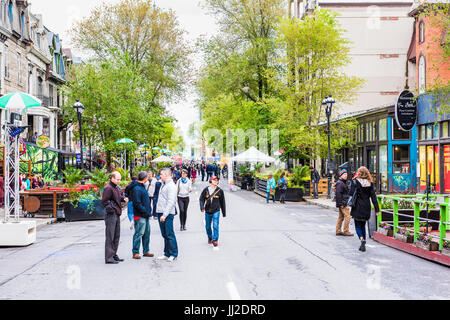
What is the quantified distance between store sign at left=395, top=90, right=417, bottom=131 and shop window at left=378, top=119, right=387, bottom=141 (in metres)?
1.80

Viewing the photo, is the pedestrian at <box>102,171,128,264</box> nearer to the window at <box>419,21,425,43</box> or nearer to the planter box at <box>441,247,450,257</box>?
the planter box at <box>441,247,450,257</box>

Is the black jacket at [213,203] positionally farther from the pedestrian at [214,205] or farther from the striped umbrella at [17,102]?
the striped umbrella at [17,102]

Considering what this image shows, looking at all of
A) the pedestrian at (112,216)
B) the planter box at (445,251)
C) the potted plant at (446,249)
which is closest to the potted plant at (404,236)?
the potted plant at (446,249)

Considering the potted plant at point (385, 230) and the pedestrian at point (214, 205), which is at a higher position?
the pedestrian at point (214, 205)

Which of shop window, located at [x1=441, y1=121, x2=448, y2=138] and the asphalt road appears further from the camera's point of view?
shop window, located at [x1=441, y1=121, x2=448, y2=138]

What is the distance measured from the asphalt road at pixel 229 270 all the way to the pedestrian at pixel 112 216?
10.4 inches

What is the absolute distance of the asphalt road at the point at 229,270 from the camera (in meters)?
6.93

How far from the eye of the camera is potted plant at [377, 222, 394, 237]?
1167cm

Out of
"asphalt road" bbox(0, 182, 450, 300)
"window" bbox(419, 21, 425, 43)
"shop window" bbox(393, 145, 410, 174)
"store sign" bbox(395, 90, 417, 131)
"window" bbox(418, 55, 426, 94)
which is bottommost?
"asphalt road" bbox(0, 182, 450, 300)

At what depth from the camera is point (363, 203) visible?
416 inches

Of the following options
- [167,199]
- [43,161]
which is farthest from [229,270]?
[43,161]

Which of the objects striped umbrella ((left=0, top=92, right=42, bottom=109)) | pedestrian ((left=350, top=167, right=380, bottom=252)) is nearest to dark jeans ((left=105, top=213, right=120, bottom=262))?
striped umbrella ((left=0, top=92, right=42, bottom=109))
